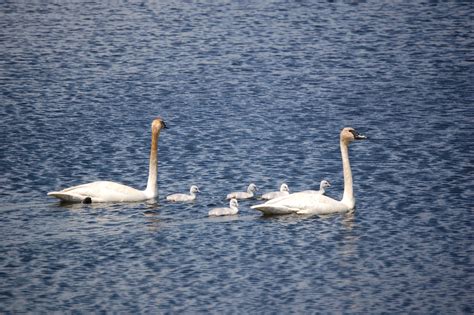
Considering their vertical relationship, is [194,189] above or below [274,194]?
above

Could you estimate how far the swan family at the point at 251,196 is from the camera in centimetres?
2086

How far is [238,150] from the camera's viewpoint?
84.0ft

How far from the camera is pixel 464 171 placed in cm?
2334

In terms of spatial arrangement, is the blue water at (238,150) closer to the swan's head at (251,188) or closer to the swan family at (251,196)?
the swan family at (251,196)

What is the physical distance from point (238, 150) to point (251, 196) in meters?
3.90

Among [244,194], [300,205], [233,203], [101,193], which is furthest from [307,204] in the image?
[101,193]

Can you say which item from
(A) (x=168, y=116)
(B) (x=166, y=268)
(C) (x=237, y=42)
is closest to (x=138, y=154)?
(A) (x=168, y=116)

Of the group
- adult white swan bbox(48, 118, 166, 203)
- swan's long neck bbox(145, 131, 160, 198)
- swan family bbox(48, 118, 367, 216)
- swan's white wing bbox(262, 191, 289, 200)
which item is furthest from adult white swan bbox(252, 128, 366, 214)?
adult white swan bbox(48, 118, 166, 203)

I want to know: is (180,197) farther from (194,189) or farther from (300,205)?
(300,205)

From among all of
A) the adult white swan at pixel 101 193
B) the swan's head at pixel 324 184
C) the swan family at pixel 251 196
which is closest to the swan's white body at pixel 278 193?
the swan family at pixel 251 196

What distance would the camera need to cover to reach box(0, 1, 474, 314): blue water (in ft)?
57.7

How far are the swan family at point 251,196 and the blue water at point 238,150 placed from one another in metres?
0.19

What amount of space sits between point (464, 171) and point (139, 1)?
79.6 ft

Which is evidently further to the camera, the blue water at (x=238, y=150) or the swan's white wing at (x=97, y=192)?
the swan's white wing at (x=97, y=192)
